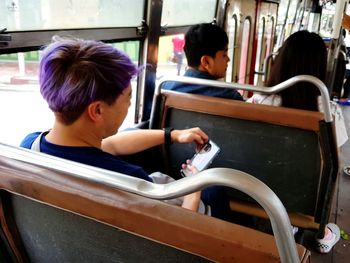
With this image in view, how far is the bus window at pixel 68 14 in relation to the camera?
1.36 meters

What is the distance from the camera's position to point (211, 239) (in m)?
0.59

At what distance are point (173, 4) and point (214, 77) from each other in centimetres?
83

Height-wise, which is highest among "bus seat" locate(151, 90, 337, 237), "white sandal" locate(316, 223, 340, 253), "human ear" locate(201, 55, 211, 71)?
"human ear" locate(201, 55, 211, 71)

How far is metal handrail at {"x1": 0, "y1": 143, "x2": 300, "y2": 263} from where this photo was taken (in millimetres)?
550

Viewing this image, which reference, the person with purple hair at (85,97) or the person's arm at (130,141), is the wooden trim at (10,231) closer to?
the person with purple hair at (85,97)

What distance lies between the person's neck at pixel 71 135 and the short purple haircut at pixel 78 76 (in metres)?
0.02

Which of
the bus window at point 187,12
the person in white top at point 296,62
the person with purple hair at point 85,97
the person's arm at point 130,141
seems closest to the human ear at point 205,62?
the person in white top at point 296,62

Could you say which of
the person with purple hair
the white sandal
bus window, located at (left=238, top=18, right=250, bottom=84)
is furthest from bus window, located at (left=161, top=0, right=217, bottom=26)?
the white sandal

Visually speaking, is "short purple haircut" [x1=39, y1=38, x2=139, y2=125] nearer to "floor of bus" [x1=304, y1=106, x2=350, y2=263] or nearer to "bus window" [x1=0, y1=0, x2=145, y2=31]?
"bus window" [x1=0, y1=0, x2=145, y2=31]

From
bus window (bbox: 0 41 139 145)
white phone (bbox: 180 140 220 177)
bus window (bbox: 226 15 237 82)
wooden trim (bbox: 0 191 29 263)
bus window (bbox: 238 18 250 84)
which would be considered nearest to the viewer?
wooden trim (bbox: 0 191 29 263)

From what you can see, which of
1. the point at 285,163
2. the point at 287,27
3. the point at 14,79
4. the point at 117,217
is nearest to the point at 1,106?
the point at 14,79

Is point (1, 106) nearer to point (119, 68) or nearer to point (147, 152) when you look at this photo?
point (147, 152)

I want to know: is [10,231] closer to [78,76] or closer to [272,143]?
[78,76]

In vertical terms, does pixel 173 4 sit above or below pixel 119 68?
above
